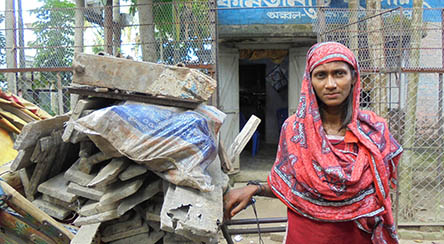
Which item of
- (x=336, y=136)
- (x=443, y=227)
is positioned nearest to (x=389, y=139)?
(x=336, y=136)

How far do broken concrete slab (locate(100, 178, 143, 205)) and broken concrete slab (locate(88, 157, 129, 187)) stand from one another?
0.07 meters

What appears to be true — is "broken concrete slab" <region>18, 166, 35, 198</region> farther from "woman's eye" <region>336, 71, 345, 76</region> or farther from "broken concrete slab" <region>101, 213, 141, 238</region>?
"woman's eye" <region>336, 71, 345, 76</region>

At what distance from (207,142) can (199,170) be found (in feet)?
0.62

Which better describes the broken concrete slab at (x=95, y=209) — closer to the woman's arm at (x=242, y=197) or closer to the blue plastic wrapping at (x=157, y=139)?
the blue plastic wrapping at (x=157, y=139)

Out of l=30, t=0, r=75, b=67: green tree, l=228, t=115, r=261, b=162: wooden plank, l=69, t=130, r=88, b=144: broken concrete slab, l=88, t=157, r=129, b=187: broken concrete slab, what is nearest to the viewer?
l=88, t=157, r=129, b=187: broken concrete slab

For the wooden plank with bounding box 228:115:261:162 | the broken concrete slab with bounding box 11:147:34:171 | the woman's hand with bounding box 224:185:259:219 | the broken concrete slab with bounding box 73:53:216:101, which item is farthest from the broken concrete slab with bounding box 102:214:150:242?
the wooden plank with bounding box 228:115:261:162

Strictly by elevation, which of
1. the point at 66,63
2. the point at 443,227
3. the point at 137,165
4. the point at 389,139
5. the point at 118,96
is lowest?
the point at 443,227

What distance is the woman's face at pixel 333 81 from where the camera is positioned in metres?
1.36

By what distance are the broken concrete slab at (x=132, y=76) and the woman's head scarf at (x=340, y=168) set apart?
82cm

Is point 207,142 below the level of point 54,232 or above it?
above

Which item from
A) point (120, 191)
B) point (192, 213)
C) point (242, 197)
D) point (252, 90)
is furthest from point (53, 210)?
point (252, 90)

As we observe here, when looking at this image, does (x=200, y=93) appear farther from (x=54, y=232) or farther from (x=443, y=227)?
(x=443, y=227)

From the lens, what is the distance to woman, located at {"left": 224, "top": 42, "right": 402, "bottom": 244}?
4.38 feet

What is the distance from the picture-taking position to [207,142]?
1785 millimetres
